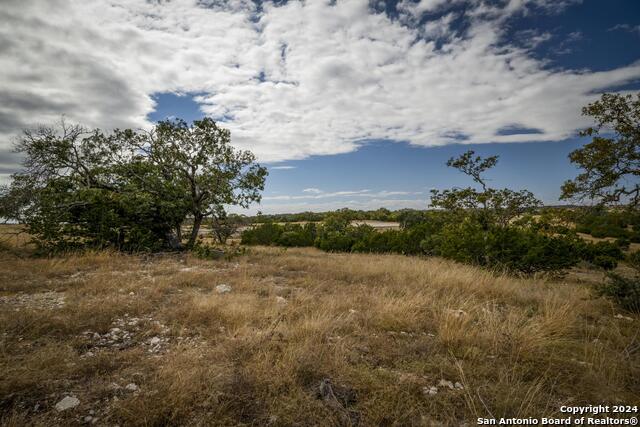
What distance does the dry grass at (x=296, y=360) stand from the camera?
2172mm

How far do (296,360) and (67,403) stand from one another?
1867 mm

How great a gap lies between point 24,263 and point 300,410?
32.2ft

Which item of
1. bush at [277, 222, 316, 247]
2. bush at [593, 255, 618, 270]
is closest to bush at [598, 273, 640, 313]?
bush at [593, 255, 618, 270]

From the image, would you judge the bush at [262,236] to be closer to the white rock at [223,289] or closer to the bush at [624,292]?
the white rock at [223,289]

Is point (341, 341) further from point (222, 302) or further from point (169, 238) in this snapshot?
point (169, 238)

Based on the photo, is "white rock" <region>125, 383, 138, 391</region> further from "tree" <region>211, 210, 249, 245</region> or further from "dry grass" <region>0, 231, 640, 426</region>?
"tree" <region>211, 210, 249, 245</region>

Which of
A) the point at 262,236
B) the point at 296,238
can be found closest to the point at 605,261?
the point at 296,238

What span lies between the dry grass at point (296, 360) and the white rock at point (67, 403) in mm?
41

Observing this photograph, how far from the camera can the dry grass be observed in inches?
85.5

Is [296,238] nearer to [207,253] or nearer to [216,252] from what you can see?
[216,252]

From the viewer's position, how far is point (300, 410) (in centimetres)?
216

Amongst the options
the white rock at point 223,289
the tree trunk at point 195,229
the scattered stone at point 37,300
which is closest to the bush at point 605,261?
the white rock at point 223,289

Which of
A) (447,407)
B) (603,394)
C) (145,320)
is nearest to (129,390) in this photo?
(145,320)

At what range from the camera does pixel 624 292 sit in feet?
17.7
